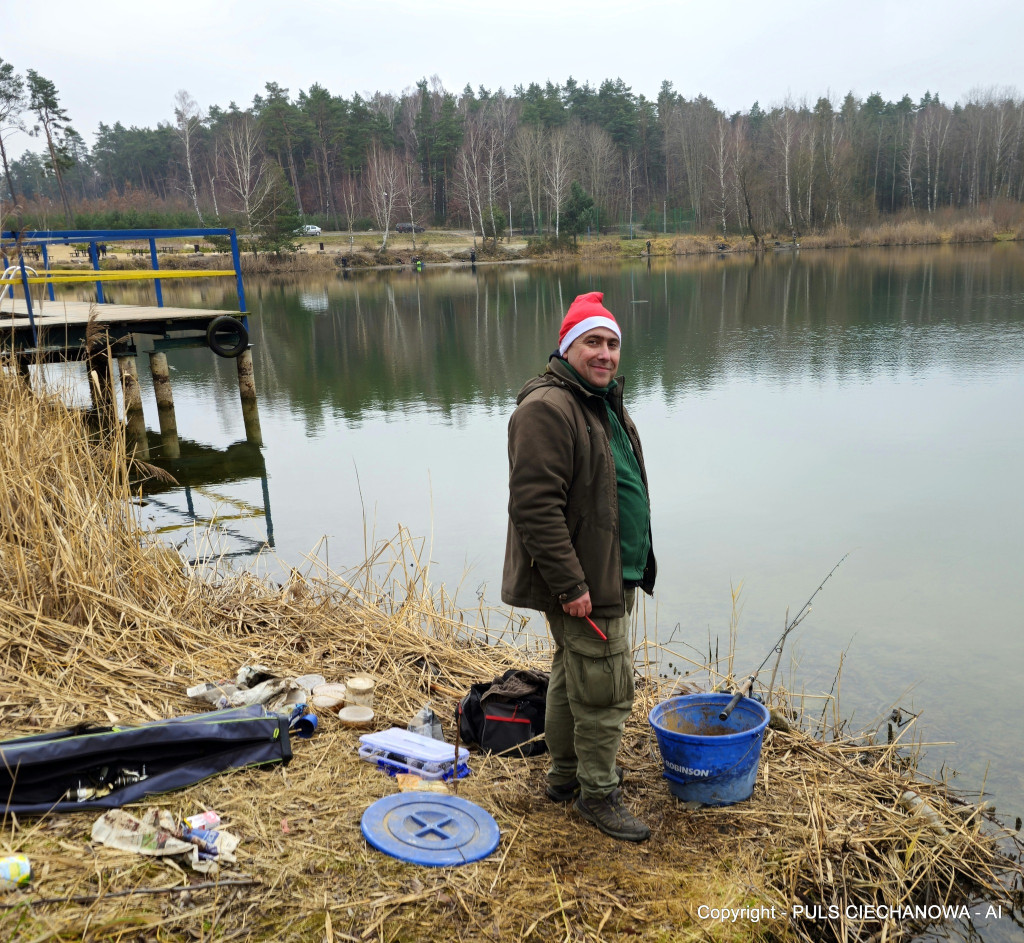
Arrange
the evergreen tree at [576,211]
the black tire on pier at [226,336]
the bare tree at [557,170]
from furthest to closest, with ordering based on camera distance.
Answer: the bare tree at [557,170] → the evergreen tree at [576,211] → the black tire on pier at [226,336]

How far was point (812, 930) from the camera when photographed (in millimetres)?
2781

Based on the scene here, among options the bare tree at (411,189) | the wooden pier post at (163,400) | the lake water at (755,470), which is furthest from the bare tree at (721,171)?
the wooden pier post at (163,400)

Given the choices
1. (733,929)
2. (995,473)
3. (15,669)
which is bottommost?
(995,473)

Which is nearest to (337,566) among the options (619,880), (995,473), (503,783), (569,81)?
(503,783)

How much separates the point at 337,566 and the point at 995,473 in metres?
6.46

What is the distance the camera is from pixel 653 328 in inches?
827

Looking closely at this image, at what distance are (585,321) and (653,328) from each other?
18592mm

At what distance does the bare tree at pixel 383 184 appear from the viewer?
200ft

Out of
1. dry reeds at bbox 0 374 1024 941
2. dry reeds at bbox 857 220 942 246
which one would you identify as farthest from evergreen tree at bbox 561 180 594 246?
dry reeds at bbox 0 374 1024 941

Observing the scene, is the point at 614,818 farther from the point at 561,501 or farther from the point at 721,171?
the point at 721,171

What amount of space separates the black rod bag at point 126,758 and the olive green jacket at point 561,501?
109 cm

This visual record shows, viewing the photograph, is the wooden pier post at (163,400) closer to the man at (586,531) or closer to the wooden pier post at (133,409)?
the wooden pier post at (133,409)

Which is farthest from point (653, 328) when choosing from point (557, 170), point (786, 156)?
point (786, 156)

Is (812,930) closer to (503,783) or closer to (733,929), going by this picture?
(733,929)
